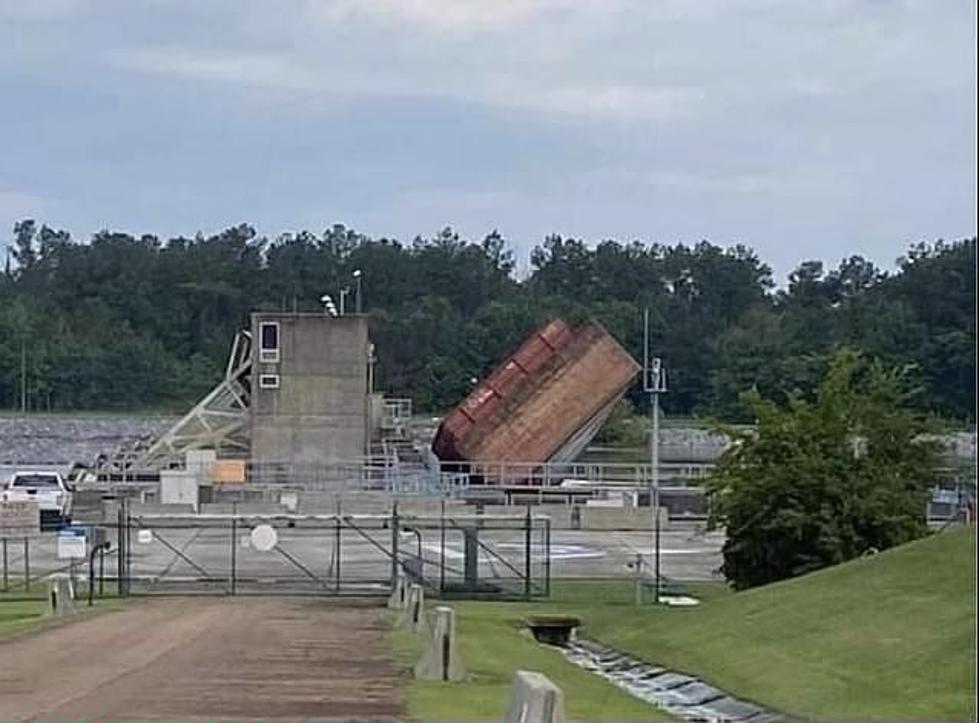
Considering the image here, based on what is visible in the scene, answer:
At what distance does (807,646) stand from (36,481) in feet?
156

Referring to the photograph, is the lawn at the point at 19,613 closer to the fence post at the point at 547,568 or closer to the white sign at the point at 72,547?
the white sign at the point at 72,547

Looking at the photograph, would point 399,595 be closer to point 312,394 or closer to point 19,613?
point 19,613

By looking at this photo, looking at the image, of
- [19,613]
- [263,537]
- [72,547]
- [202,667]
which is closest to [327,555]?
[72,547]

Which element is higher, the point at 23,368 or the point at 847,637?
the point at 23,368

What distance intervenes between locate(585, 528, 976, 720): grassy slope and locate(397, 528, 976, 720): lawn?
3cm

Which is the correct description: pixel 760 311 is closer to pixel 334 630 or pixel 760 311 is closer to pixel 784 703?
pixel 334 630

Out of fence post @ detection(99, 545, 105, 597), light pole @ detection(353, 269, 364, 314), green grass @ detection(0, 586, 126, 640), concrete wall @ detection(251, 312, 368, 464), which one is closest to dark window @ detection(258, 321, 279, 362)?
concrete wall @ detection(251, 312, 368, 464)

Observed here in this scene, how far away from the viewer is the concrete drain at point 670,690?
87.3 ft

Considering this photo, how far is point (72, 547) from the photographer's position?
57719 millimetres

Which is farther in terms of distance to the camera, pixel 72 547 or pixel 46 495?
pixel 46 495

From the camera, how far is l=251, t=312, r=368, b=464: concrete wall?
269 feet

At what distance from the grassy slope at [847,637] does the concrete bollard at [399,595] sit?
3641 millimetres

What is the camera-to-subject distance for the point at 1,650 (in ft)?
105

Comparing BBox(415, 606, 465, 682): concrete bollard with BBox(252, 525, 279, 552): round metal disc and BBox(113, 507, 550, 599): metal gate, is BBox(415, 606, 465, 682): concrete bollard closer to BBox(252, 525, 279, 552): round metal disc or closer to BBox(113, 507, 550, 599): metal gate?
BBox(113, 507, 550, 599): metal gate
